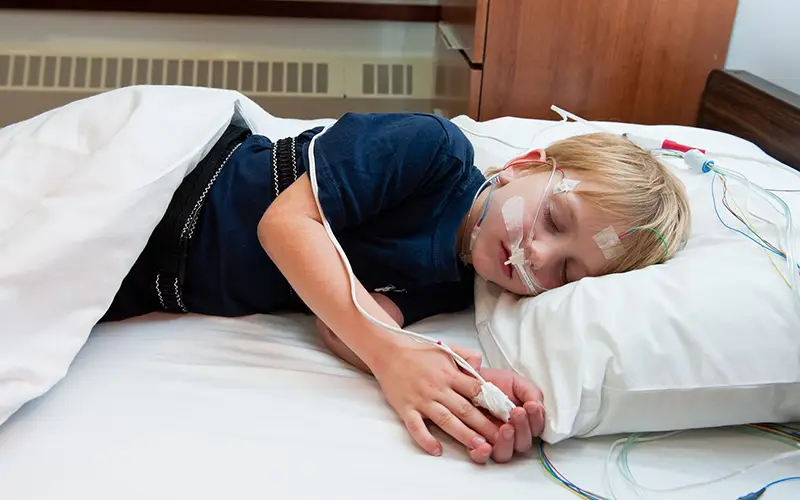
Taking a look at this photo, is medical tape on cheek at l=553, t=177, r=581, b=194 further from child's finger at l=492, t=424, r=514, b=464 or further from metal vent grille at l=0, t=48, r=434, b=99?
metal vent grille at l=0, t=48, r=434, b=99

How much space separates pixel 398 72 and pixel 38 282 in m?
1.60

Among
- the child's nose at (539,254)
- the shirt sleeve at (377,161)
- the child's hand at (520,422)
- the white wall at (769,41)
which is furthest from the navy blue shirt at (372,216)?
the white wall at (769,41)

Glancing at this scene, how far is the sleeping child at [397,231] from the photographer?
2.67ft

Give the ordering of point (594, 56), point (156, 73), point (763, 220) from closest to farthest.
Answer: point (763, 220) → point (594, 56) → point (156, 73)

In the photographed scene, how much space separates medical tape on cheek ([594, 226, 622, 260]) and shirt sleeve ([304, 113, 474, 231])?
21cm

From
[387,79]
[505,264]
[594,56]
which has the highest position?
[594,56]

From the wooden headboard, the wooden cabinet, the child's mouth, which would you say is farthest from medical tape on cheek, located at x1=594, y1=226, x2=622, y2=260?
the wooden cabinet

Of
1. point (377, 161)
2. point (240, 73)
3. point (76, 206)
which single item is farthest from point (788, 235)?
point (240, 73)

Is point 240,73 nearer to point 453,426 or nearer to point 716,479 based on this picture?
point 453,426

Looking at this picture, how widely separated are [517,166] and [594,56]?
71 centimetres

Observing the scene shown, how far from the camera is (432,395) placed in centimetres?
73

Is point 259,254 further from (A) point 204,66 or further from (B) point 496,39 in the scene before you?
(A) point 204,66

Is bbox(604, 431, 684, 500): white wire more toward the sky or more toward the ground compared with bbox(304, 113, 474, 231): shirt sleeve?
more toward the ground

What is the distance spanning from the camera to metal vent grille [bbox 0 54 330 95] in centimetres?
207
